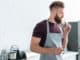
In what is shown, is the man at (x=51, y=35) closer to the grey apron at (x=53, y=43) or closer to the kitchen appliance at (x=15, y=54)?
the grey apron at (x=53, y=43)

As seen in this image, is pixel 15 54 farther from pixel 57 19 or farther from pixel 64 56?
pixel 64 56

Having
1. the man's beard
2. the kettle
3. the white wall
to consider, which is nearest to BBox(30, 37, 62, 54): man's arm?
the man's beard

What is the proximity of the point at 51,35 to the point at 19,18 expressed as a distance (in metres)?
0.74

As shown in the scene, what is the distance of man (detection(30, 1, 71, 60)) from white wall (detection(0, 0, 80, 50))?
616 millimetres

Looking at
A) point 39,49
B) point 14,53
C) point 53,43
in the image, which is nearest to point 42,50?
point 39,49

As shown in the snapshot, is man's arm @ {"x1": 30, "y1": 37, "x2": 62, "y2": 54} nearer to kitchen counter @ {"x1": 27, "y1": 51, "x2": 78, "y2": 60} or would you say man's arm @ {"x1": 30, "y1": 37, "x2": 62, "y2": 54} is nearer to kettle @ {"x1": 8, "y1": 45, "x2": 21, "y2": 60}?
kettle @ {"x1": 8, "y1": 45, "x2": 21, "y2": 60}

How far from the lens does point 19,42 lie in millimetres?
2225

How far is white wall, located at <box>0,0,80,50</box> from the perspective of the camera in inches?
80.6

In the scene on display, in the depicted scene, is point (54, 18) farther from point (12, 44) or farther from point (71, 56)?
point (71, 56)

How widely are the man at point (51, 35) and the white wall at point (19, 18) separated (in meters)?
0.62

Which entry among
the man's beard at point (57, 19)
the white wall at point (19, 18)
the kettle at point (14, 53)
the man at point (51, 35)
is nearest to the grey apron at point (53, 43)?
the man at point (51, 35)

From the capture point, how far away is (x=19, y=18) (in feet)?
7.26

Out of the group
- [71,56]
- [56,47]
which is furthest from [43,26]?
[71,56]

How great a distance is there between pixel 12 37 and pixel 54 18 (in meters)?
0.74
